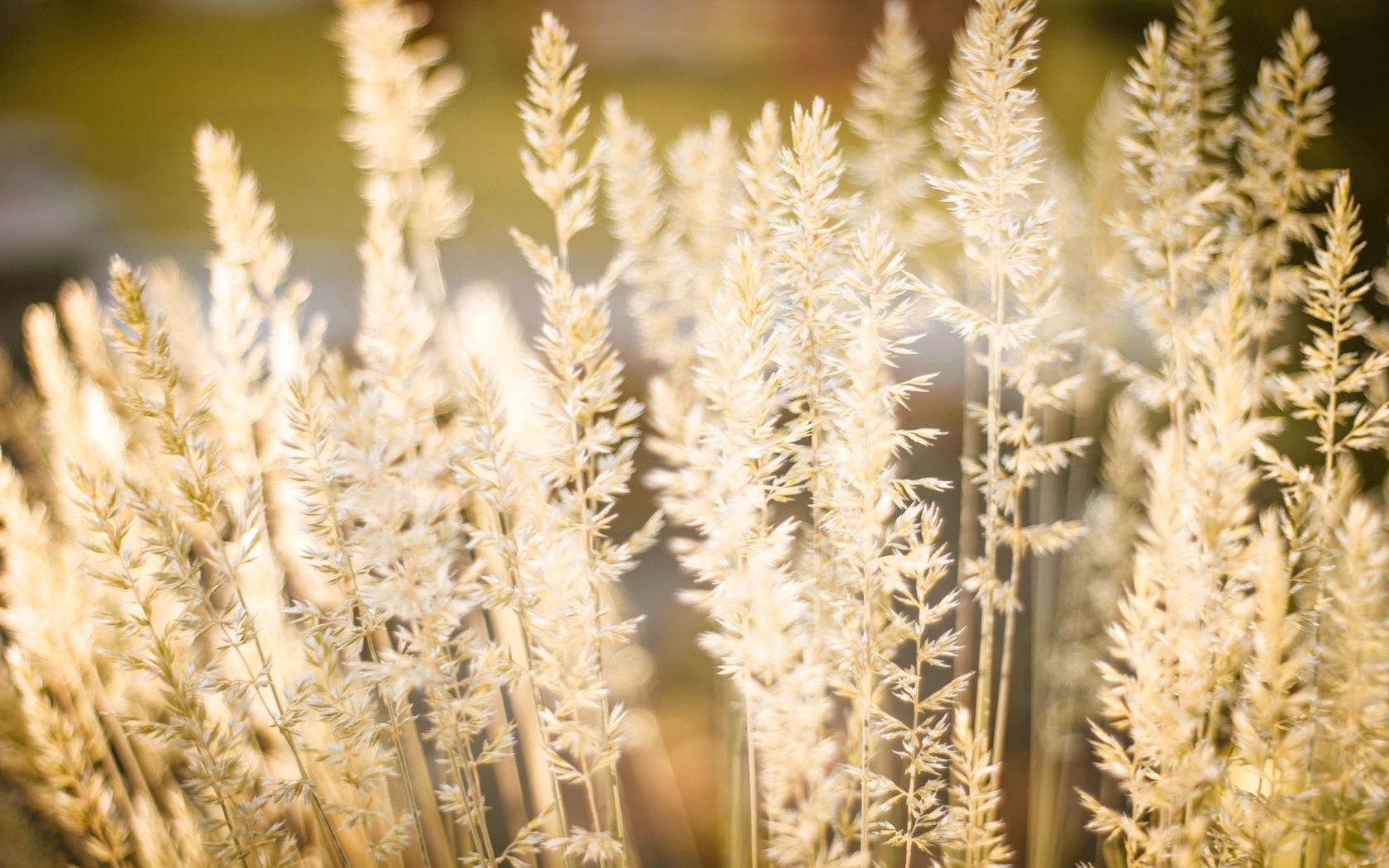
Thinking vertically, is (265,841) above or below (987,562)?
below

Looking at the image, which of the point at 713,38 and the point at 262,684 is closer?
the point at 262,684

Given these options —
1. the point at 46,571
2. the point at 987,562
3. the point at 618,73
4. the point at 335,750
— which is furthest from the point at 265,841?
the point at 618,73

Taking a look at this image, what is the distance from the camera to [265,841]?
0.32 m

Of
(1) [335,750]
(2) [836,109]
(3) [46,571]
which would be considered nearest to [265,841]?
(1) [335,750]

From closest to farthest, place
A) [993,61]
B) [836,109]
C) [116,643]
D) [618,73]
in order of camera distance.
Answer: [993,61]
[116,643]
[836,109]
[618,73]

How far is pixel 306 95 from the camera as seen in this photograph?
1.82 metres

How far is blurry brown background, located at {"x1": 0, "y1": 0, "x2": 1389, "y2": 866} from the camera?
1585mm

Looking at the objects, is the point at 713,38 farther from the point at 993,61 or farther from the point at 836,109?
the point at 993,61

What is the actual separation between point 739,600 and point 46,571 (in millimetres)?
321

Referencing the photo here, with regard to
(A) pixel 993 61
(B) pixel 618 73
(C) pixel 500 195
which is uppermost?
(B) pixel 618 73

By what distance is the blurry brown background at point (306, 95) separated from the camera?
1.58 meters

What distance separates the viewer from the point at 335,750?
31 centimetres

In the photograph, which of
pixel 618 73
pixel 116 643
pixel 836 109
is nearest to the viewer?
pixel 116 643

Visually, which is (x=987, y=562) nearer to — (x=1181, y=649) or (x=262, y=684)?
(x=1181, y=649)
